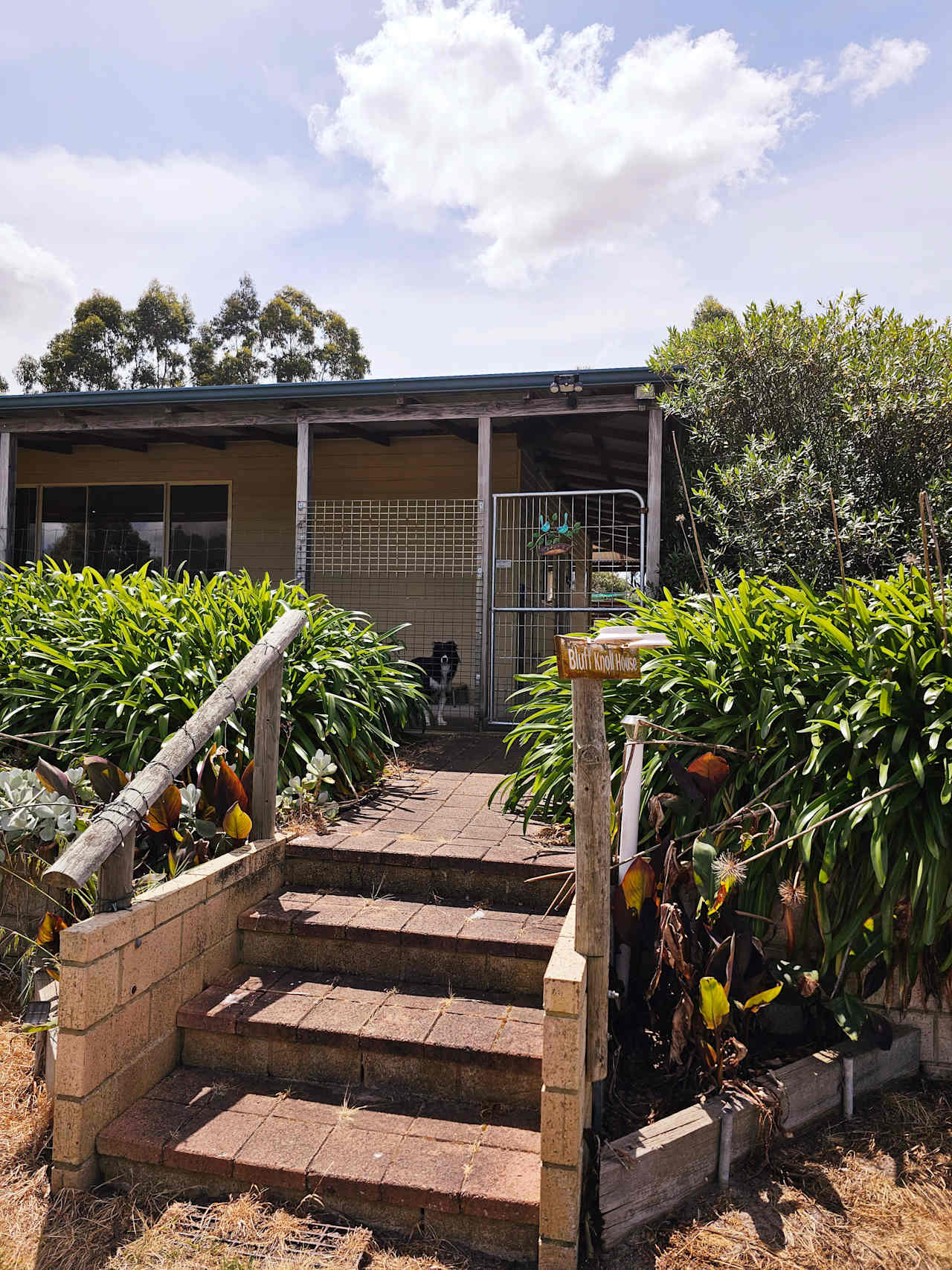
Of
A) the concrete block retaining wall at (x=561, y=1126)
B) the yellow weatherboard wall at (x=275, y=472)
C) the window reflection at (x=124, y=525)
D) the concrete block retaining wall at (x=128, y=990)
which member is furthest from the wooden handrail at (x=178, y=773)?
the window reflection at (x=124, y=525)

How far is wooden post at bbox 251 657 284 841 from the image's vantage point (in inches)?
132

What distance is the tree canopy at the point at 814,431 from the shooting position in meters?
5.77

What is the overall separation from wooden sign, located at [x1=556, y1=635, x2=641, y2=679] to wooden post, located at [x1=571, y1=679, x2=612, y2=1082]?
10 centimetres

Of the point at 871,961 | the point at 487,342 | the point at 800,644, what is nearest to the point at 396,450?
the point at 487,342

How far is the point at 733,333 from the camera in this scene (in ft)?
20.8

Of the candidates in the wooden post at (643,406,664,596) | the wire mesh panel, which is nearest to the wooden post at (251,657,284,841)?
the wooden post at (643,406,664,596)

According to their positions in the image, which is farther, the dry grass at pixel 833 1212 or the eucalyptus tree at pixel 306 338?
the eucalyptus tree at pixel 306 338

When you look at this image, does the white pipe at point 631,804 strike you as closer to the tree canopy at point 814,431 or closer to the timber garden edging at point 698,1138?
the timber garden edging at point 698,1138

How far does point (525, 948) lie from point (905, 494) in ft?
16.2

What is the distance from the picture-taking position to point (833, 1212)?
2.10 m

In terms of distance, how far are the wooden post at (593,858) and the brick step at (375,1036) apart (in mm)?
255

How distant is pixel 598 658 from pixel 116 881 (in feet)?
5.35

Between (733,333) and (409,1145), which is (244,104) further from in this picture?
(409,1145)

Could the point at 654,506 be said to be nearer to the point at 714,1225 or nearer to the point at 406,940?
the point at 406,940
